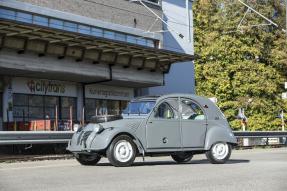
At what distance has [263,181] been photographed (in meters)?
9.45

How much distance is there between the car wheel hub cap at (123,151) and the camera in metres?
12.5

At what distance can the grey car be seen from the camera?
12602mm

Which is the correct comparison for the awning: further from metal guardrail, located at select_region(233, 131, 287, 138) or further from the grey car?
the grey car

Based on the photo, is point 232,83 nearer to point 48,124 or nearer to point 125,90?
point 125,90

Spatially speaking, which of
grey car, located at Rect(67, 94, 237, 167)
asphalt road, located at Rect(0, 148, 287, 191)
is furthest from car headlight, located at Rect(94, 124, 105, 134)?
asphalt road, located at Rect(0, 148, 287, 191)

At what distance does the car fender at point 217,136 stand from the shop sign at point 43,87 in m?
15.5

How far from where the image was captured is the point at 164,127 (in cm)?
1327

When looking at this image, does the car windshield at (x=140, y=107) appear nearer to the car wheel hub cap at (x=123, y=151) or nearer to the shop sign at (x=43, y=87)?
the car wheel hub cap at (x=123, y=151)

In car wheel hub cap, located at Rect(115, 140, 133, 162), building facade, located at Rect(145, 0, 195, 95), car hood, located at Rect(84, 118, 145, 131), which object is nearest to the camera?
car wheel hub cap, located at Rect(115, 140, 133, 162)

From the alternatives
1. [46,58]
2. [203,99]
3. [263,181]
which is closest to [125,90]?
[46,58]

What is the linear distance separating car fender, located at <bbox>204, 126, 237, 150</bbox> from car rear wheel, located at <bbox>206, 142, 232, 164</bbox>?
100 mm

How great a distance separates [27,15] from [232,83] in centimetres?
2386

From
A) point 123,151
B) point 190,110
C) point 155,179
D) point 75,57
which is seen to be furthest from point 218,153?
point 75,57

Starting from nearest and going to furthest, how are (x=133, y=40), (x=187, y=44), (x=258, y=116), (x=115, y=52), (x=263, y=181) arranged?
(x=263, y=181) < (x=115, y=52) < (x=133, y=40) < (x=187, y=44) < (x=258, y=116)
